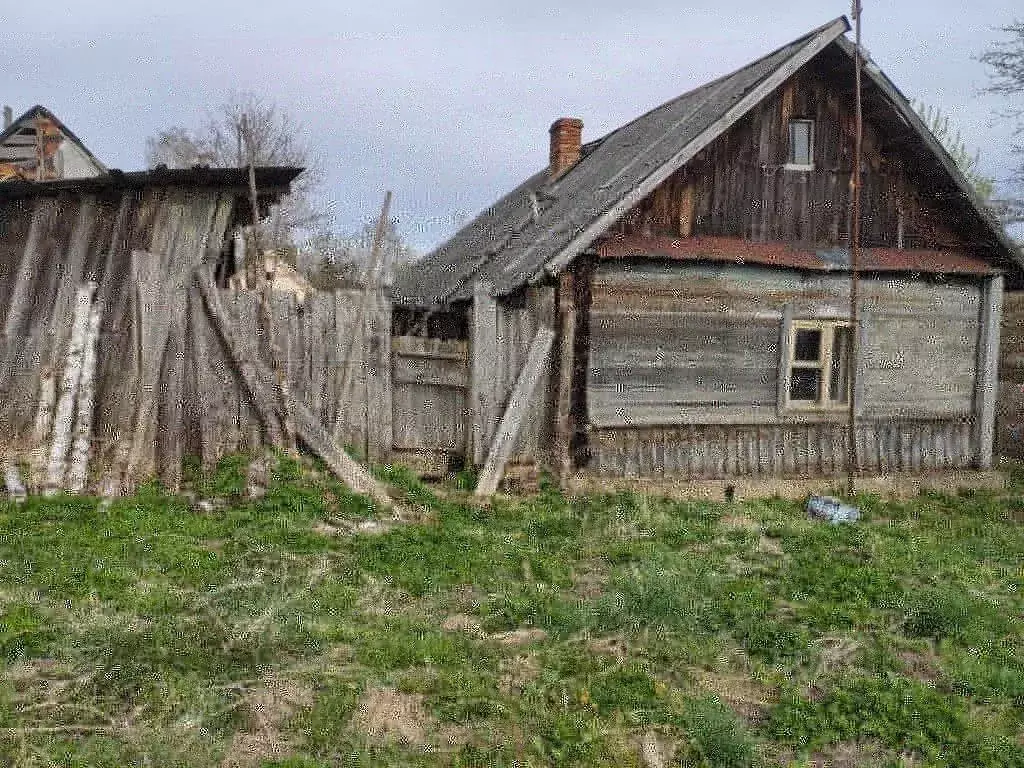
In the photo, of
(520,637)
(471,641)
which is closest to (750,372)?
(520,637)

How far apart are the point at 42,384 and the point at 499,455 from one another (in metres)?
4.77

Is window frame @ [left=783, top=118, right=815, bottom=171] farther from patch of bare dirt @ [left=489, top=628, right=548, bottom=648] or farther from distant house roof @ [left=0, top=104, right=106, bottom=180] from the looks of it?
distant house roof @ [left=0, top=104, right=106, bottom=180]

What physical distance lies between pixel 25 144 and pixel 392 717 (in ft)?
76.6

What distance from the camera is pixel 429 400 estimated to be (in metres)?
9.55

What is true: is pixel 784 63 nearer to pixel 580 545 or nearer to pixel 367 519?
pixel 580 545

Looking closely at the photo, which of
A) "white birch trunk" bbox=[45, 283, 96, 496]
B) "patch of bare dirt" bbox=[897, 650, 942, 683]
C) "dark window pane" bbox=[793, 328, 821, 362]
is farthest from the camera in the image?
"dark window pane" bbox=[793, 328, 821, 362]

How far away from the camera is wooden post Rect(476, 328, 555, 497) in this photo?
31.0ft

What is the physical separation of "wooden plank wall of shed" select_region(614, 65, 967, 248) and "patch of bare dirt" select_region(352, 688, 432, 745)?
6.83m

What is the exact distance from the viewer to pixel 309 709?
428 cm

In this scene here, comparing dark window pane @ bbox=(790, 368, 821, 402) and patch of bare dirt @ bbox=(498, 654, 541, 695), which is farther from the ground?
dark window pane @ bbox=(790, 368, 821, 402)

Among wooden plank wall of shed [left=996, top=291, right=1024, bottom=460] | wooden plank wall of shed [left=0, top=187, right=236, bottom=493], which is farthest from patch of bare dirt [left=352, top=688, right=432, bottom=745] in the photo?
wooden plank wall of shed [left=996, top=291, right=1024, bottom=460]

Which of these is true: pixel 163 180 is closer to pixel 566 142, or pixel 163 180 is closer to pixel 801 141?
pixel 801 141

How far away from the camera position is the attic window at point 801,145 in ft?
35.5

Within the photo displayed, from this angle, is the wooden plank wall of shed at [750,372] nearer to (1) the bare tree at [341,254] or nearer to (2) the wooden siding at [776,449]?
(2) the wooden siding at [776,449]
